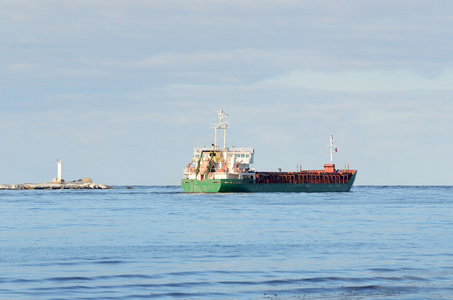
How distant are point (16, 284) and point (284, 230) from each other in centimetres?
2354

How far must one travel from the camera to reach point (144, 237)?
38.8 m

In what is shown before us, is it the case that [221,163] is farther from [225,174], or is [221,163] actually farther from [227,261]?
[227,261]

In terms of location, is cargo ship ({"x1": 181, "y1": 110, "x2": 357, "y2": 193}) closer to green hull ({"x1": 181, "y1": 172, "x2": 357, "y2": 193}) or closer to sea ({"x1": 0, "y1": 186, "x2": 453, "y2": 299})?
green hull ({"x1": 181, "y1": 172, "x2": 357, "y2": 193})

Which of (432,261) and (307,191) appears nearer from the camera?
(432,261)

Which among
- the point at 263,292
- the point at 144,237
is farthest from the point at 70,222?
the point at 263,292

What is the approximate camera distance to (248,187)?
4663 inches

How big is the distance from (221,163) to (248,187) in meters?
6.36

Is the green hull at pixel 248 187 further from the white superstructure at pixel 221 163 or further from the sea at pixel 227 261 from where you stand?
the sea at pixel 227 261

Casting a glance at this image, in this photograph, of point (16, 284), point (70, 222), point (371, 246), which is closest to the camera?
point (16, 284)

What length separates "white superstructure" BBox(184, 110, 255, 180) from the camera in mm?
116125

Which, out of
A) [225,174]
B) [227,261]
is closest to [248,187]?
[225,174]

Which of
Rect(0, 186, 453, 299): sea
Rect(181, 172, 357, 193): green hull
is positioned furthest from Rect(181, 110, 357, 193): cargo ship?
Rect(0, 186, 453, 299): sea

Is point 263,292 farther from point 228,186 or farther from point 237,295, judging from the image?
point 228,186

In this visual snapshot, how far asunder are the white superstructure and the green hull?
1.23m
